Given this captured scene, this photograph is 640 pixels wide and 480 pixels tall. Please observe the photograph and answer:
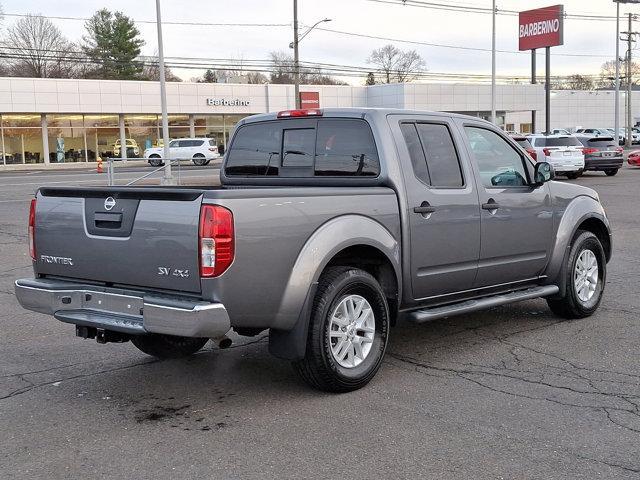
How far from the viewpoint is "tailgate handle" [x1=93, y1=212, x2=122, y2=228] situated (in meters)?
4.83

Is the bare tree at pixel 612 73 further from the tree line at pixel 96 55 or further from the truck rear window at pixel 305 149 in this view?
the truck rear window at pixel 305 149

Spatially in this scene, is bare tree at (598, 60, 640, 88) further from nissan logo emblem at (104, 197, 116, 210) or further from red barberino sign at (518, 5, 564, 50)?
nissan logo emblem at (104, 197, 116, 210)

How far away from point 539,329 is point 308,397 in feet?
9.14

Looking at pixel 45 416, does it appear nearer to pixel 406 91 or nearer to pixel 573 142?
pixel 573 142

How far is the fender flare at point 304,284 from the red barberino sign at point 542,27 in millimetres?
66341

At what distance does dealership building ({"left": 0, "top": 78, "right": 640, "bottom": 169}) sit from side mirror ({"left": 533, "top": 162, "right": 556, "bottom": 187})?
46.4 metres

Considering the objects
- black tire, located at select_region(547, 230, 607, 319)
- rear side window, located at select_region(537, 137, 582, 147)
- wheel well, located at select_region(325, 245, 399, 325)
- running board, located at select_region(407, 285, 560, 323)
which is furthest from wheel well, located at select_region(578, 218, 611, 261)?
rear side window, located at select_region(537, 137, 582, 147)

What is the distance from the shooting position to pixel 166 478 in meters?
3.82

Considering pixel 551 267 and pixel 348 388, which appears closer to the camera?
pixel 348 388

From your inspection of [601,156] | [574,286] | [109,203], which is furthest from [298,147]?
[601,156]

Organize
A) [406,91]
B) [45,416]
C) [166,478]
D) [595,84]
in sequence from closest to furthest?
[166,478] < [45,416] < [406,91] < [595,84]

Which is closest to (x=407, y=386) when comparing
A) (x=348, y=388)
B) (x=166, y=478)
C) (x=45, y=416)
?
(x=348, y=388)

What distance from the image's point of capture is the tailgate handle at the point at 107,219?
4.83 metres

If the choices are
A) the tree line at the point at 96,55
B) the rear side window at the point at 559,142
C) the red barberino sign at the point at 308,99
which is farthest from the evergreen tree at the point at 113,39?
the rear side window at the point at 559,142
